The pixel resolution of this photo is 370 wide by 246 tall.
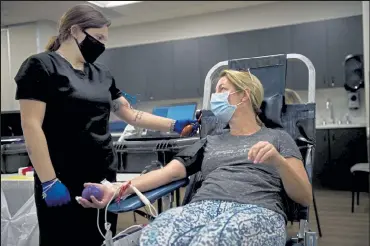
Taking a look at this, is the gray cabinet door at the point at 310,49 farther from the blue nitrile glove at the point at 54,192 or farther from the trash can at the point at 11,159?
the blue nitrile glove at the point at 54,192

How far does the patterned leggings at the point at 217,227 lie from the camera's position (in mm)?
1138

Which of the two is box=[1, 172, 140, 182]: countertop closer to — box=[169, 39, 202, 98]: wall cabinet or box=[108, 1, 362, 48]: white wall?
box=[108, 1, 362, 48]: white wall

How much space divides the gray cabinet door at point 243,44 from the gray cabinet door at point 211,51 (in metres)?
0.08

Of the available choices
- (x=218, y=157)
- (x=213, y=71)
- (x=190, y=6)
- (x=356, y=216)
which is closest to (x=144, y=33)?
(x=190, y=6)

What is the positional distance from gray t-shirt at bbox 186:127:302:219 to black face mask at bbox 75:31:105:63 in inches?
22.1

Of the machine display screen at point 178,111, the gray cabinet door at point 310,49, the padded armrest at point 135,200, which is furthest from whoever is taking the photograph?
the gray cabinet door at point 310,49

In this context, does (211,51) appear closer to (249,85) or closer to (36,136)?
(249,85)

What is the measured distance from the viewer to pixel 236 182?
1404 mm

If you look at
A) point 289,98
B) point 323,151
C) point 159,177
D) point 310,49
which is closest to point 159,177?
point 159,177

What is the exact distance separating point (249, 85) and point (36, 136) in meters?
0.80

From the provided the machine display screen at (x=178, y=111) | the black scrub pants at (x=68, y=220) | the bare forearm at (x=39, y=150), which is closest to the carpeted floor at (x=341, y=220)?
the machine display screen at (x=178, y=111)

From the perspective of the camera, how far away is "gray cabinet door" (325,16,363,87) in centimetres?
468

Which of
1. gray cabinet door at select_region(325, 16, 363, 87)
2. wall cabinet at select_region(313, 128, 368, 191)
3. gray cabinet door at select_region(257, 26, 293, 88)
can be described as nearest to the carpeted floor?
wall cabinet at select_region(313, 128, 368, 191)

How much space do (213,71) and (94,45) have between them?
1.96ft
